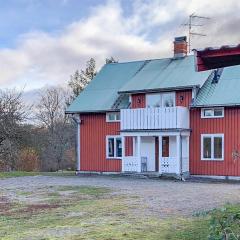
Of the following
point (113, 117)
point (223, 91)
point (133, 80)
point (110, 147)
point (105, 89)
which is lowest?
point (110, 147)

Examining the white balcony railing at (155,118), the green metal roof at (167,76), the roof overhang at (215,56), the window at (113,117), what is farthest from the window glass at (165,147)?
the roof overhang at (215,56)

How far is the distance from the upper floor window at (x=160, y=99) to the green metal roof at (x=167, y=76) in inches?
21.4

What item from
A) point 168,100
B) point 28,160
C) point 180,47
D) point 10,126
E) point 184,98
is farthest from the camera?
point 28,160

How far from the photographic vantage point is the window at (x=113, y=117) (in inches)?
1160

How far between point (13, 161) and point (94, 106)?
1218cm

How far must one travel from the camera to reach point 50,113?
206ft

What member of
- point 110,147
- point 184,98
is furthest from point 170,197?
point 110,147

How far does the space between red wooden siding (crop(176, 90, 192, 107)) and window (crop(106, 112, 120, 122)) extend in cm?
415

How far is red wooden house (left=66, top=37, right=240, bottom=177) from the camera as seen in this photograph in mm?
25719

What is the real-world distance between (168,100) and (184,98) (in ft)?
3.35

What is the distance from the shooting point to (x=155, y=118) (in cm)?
2688

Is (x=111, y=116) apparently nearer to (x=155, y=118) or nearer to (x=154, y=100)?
(x=154, y=100)

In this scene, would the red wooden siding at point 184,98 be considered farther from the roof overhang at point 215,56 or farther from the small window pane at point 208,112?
the roof overhang at point 215,56

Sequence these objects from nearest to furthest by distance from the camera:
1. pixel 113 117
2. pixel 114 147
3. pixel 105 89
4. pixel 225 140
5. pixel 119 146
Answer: pixel 225 140 < pixel 119 146 < pixel 114 147 < pixel 113 117 < pixel 105 89
